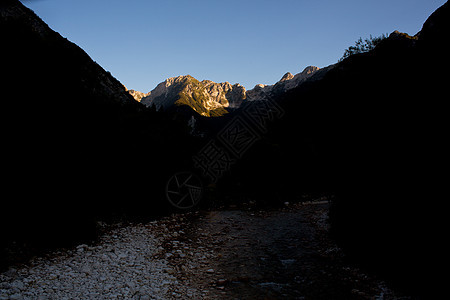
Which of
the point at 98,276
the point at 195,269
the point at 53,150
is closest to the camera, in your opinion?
the point at 98,276

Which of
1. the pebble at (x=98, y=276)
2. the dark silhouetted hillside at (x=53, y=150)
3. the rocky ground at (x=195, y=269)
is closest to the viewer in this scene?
the pebble at (x=98, y=276)

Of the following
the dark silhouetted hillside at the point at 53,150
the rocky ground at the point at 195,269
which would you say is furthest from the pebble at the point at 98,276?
the dark silhouetted hillside at the point at 53,150

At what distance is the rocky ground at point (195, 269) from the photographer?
5406 mm

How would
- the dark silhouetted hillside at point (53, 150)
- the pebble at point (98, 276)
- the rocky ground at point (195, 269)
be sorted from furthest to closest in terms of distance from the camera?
the dark silhouetted hillside at point (53, 150) < the rocky ground at point (195, 269) < the pebble at point (98, 276)

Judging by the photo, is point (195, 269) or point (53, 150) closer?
point (195, 269)

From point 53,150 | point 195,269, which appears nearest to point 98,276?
point 195,269

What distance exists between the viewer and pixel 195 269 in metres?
7.27

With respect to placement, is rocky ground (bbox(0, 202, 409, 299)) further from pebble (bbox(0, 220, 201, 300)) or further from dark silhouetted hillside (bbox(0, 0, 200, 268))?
dark silhouetted hillside (bbox(0, 0, 200, 268))

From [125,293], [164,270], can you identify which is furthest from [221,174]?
[125,293]

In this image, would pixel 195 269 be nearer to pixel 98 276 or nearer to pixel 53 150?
pixel 98 276

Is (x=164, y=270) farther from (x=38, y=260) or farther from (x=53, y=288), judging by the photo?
(x=38, y=260)

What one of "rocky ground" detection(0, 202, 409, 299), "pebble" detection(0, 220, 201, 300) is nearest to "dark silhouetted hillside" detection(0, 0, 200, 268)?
"pebble" detection(0, 220, 201, 300)

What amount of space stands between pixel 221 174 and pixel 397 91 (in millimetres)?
17359

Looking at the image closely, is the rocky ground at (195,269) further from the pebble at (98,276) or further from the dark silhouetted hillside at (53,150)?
the dark silhouetted hillside at (53,150)
